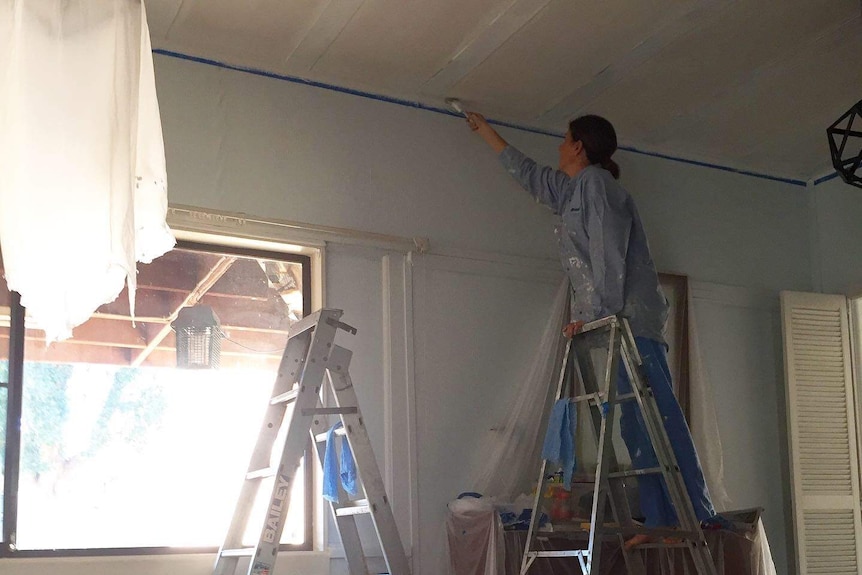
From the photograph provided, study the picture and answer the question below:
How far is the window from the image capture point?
294 cm

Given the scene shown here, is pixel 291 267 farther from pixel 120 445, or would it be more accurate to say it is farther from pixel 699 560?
pixel 699 560

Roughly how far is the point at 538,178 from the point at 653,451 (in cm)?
114

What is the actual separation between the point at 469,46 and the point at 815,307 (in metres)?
2.06

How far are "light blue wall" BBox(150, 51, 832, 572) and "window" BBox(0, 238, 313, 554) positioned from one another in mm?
259

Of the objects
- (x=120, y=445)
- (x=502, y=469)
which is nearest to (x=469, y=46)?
(x=502, y=469)

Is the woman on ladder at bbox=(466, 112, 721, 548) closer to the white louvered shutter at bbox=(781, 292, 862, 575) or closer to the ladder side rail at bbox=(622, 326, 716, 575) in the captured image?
the ladder side rail at bbox=(622, 326, 716, 575)

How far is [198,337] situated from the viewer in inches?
129

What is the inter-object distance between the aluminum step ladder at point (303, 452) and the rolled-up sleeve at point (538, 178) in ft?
3.70

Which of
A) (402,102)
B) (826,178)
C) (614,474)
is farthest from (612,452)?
(826,178)

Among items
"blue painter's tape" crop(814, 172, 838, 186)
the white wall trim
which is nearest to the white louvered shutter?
"blue painter's tape" crop(814, 172, 838, 186)

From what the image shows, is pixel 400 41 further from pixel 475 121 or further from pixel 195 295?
pixel 195 295

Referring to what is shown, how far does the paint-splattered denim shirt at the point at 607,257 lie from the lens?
3141 mm

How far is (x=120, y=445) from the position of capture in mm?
3090

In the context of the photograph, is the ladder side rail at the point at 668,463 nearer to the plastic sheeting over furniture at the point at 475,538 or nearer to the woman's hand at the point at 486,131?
the plastic sheeting over furniture at the point at 475,538
